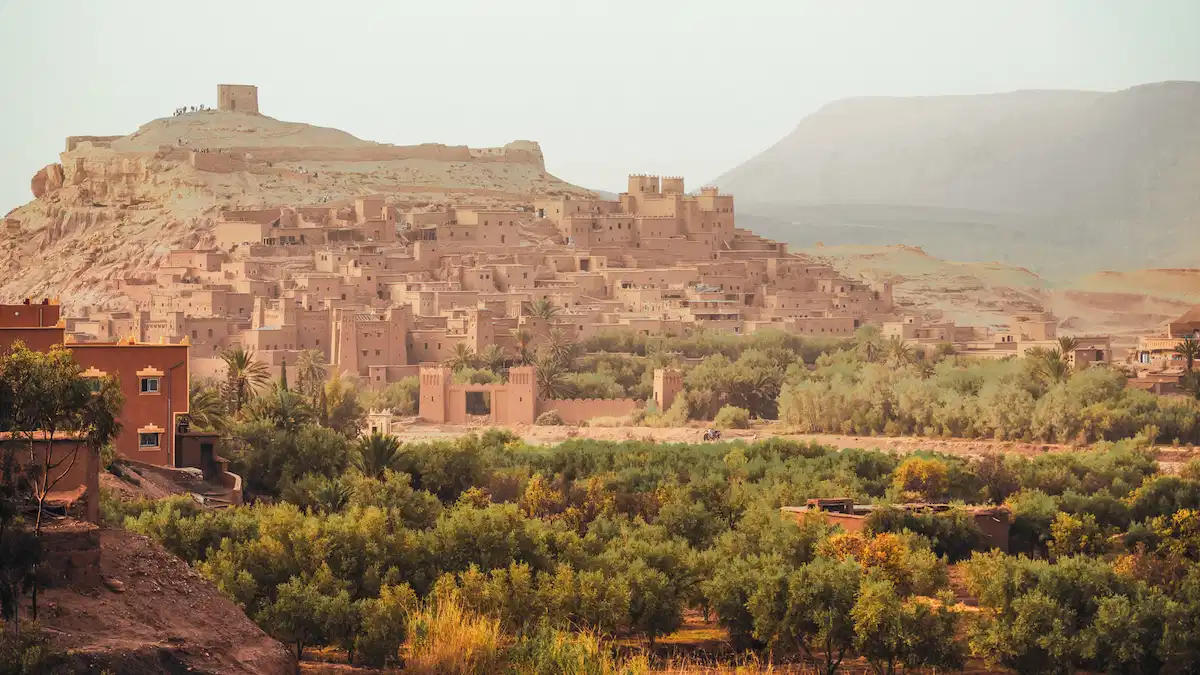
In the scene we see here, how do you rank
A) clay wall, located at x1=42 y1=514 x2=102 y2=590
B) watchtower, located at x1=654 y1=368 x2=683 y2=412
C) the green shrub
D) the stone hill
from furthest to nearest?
the stone hill, watchtower, located at x1=654 y1=368 x2=683 y2=412, the green shrub, clay wall, located at x1=42 y1=514 x2=102 y2=590

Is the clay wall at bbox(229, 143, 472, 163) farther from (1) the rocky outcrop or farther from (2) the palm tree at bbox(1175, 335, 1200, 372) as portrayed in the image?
(2) the palm tree at bbox(1175, 335, 1200, 372)

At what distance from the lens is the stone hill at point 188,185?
220 ft

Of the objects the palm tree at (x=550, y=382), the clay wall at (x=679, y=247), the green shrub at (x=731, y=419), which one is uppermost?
the clay wall at (x=679, y=247)

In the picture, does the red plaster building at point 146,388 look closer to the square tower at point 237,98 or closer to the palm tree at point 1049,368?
the palm tree at point 1049,368

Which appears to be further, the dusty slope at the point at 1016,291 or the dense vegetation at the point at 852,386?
the dusty slope at the point at 1016,291

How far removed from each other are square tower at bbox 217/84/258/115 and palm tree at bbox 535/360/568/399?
3881 cm

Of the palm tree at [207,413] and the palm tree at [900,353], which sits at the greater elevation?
the palm tree at [900,353]

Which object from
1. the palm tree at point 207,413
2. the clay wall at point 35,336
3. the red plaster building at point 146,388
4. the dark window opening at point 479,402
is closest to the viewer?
the clay wall at point 35,336

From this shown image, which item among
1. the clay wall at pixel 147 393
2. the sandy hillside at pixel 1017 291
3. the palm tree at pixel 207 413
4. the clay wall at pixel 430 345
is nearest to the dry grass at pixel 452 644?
the clay wall at pixel 147 393

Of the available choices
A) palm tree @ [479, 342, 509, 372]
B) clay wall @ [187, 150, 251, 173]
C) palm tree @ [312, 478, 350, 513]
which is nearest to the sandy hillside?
palm tree @ [479, 342, 509, 372]

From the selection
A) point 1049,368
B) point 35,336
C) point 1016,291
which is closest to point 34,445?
point 35,336

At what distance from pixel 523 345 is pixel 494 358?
1.48 metres

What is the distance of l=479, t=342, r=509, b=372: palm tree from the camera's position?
174ft

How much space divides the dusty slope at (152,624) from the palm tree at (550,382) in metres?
32.9
